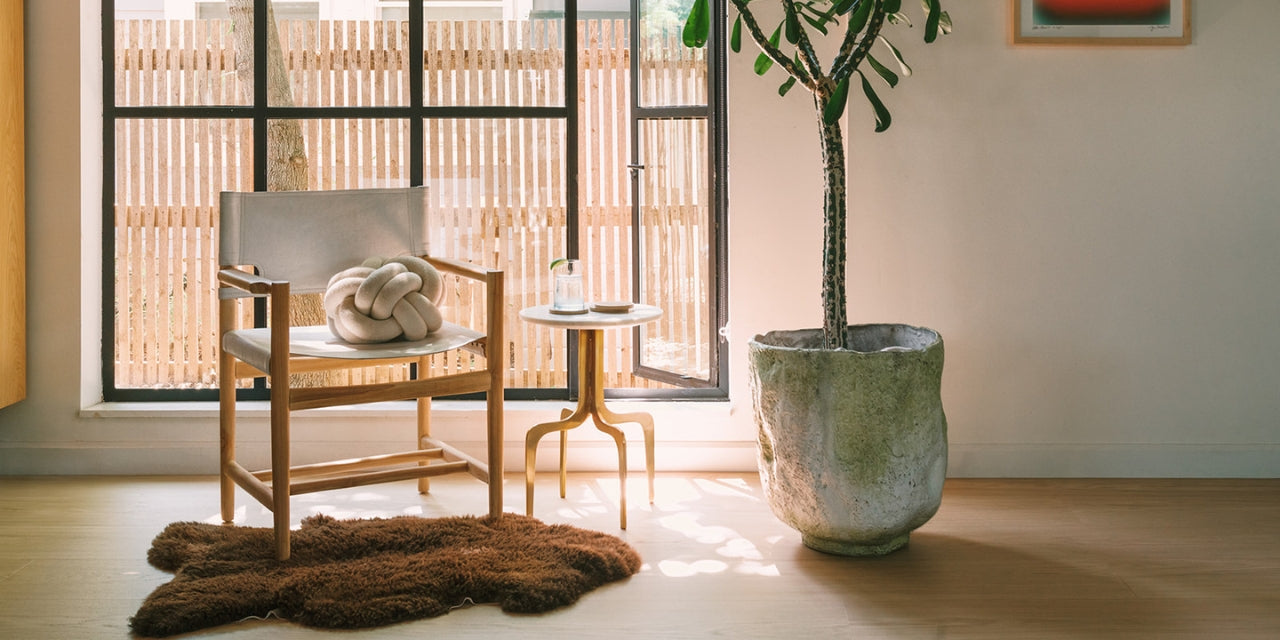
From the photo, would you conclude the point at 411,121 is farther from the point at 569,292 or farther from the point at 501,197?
the point at 569,292

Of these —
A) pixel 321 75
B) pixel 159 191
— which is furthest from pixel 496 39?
pixel 159 191

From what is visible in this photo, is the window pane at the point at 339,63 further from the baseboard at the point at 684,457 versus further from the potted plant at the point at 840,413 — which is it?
the potted plant at the point at 840,413

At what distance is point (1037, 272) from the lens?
350cm

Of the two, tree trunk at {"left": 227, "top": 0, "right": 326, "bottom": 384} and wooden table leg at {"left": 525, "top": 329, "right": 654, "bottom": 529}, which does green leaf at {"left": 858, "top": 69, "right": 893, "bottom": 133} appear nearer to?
wooden table leg at {"left": 525, "top": 329, "right": 654, "bottom": 529}

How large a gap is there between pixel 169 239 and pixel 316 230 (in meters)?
0.91

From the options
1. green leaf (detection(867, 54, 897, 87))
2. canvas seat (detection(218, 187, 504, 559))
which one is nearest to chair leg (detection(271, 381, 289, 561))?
canvas seat (detection(218, 187, 504, 559))

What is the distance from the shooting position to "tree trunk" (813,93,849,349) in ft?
9.20

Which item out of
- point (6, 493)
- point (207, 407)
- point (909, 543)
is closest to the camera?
point (909, 543)

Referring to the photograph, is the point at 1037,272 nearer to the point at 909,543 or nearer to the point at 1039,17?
the point at 1039,17

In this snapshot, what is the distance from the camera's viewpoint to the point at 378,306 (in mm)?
2814

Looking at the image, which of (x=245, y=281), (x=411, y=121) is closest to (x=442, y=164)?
(x=411, y=121)

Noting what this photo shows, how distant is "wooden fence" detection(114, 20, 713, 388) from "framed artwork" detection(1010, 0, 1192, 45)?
3.43 ft

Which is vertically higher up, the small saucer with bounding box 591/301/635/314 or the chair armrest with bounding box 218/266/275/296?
the chair armrest with bounding box 218/266/275/296

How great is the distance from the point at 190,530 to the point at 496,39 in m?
1.85
